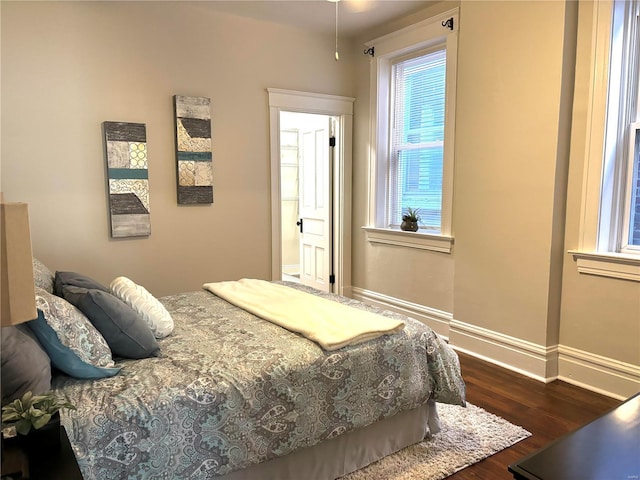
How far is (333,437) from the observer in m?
1.97

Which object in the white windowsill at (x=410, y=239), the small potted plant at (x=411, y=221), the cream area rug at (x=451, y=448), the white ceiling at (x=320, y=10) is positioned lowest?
the cream area rug at (x=451, y=448)

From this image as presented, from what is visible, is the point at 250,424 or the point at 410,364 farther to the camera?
the point at 410,364

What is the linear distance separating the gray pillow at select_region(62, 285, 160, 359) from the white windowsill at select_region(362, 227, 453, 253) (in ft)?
8.57

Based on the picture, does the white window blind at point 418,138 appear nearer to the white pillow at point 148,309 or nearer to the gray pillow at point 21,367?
the white pillow at point 148,309

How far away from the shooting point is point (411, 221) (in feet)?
13.7

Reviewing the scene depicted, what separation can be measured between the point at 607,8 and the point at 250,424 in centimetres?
306

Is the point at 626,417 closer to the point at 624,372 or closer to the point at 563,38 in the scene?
the point at 624,372

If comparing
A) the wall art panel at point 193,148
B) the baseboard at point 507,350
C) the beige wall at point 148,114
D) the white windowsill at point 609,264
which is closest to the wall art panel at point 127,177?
the beige wall at point 148,114

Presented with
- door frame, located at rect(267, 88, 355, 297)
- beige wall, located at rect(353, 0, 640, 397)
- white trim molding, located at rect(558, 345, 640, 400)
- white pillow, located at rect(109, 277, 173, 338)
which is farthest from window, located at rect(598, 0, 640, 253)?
white pillow, located at rect(109, 277, 173, 338)

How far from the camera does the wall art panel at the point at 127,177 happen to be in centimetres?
357

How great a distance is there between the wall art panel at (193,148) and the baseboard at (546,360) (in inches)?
94.4

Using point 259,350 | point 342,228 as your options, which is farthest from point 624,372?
point 342,228

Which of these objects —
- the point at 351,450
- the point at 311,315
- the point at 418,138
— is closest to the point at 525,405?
the point at 351,450

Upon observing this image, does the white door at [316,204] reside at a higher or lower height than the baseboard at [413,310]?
higher
